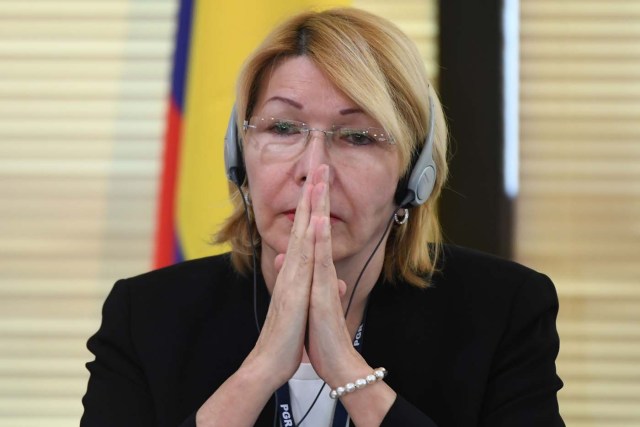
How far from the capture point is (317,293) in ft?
5.11

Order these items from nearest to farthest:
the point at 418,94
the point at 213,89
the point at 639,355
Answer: the point at 418,94, the point at 213,89, the point at 639,355

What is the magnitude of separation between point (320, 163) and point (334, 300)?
23 cm

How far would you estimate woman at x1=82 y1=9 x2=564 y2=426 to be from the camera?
156 cm

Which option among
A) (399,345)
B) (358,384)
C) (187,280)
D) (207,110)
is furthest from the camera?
(207,110)

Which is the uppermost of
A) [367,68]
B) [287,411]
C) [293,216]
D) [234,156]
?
[367,68]

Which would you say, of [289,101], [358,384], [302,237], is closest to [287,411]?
[358,384]

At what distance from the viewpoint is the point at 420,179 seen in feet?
5.48

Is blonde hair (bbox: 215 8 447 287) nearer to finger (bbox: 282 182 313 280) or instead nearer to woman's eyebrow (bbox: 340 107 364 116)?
woman's eyebrow (bbox: 340 107 364 116)

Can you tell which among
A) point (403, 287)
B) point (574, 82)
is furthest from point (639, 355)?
point (403, 287)

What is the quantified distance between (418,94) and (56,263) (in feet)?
4.93

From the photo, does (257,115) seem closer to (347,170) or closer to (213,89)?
(347,170)

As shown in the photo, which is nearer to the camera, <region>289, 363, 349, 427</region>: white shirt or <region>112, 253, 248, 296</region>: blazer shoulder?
<region>289, 363, 349, 427</region>: white shirt

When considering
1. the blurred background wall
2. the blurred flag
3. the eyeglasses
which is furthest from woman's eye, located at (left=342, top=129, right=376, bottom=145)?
the blurred background wall

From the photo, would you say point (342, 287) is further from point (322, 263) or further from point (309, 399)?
point (309, 399)
